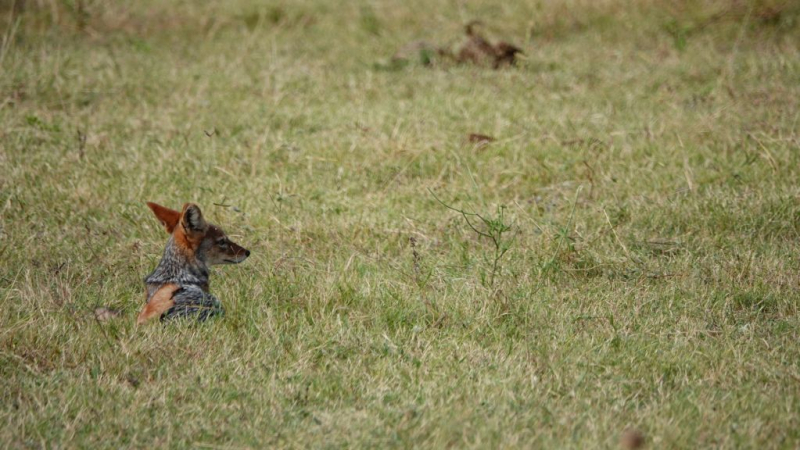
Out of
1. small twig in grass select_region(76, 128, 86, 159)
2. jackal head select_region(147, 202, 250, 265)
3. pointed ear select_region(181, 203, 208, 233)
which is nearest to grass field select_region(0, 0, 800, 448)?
small twig in grass select_region(76, 128, 86, 159)

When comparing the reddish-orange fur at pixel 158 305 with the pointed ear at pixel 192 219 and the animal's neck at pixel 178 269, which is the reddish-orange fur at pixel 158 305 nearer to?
the animal's neck at pixel 178 269

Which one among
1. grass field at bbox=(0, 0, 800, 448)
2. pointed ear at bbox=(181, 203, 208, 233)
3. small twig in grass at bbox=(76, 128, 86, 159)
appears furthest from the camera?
small twig in grass at bbox=(76, 128, 86, 159)

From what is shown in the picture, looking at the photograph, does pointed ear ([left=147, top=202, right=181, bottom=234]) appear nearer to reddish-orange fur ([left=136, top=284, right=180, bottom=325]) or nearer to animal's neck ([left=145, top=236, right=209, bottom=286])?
animal's neck ([left=145, top=236, right=209, bottom=286])

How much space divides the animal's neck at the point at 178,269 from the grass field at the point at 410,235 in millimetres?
202

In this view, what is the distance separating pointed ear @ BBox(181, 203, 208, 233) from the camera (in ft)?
15.2

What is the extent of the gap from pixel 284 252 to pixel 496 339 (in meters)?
1.65

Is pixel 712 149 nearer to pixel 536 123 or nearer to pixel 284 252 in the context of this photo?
pixel 536 123

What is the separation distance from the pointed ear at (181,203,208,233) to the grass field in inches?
15.1

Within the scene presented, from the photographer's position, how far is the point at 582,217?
19.9 ft

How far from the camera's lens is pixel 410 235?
5.82 m

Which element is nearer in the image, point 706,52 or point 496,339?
point 496,339

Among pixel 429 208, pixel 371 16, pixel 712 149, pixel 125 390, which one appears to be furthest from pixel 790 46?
pixel 125 390

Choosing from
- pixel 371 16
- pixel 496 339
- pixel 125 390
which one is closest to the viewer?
pixel 125 390

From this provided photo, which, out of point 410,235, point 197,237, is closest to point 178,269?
point 197,237
